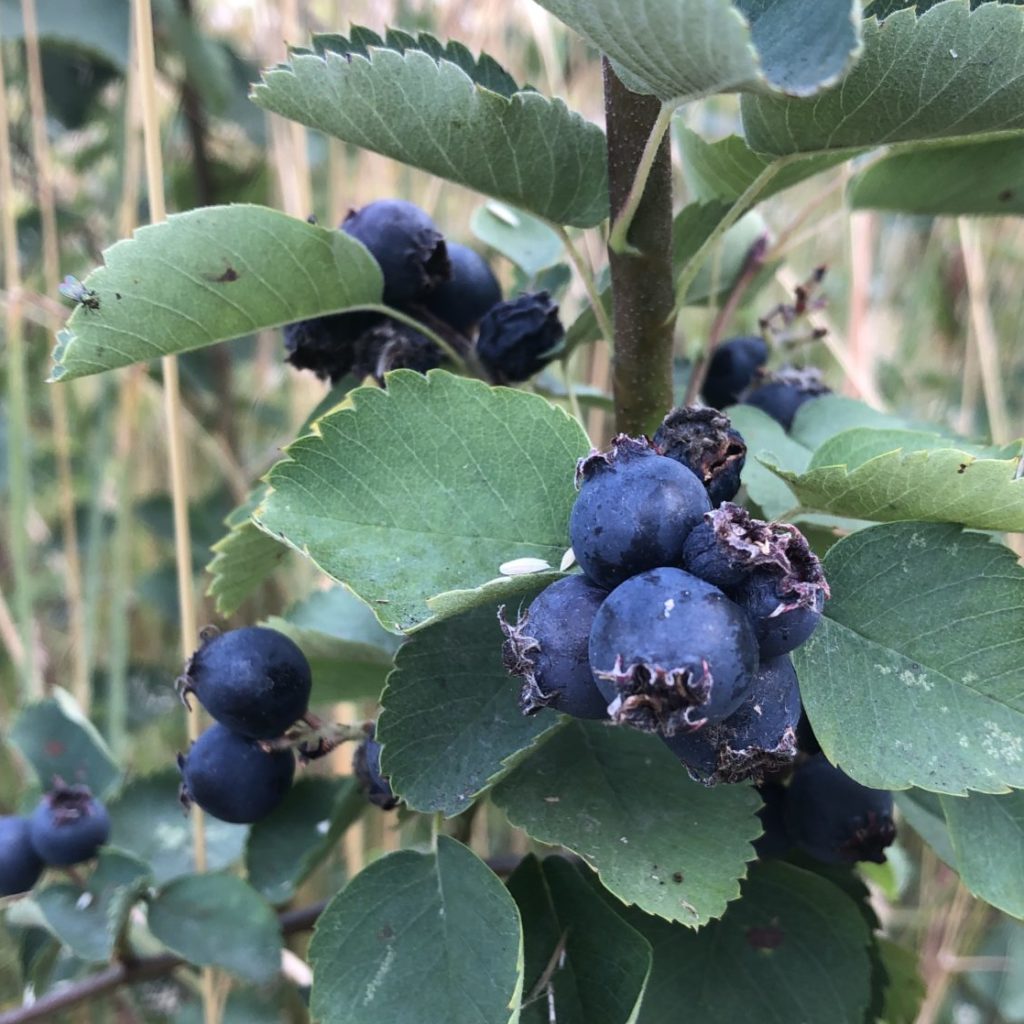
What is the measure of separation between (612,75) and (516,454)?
7.6 inches

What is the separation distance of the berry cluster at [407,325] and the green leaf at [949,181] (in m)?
0.27

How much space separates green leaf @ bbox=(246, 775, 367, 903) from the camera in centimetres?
69

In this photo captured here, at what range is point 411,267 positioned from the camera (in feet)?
1.91

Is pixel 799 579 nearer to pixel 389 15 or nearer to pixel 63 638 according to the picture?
pixel 389 15

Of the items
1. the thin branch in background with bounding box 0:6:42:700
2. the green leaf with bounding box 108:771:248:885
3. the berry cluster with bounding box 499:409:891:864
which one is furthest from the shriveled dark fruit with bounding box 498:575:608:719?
the thin branch in background with bounding box 0:6:42:700

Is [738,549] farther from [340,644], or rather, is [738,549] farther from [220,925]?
[220,925]

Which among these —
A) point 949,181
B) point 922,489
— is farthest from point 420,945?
point 949,181

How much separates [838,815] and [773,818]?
0.06m

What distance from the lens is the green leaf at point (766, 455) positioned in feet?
1.69

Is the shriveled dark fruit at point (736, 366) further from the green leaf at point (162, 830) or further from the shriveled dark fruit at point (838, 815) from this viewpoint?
the green leaf at point (162, 830)

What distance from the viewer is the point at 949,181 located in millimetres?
650

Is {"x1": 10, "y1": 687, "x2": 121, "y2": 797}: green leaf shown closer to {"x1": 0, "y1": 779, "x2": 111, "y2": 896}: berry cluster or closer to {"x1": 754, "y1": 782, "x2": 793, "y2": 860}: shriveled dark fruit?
{"x1": 0, "y1": 779, "x2": 111, "y2": 896}: berry cluster

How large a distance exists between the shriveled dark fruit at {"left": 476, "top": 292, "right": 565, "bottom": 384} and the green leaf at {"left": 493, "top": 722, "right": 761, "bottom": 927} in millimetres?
222

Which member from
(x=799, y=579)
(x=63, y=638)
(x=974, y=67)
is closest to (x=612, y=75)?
(x=974, y=67)
